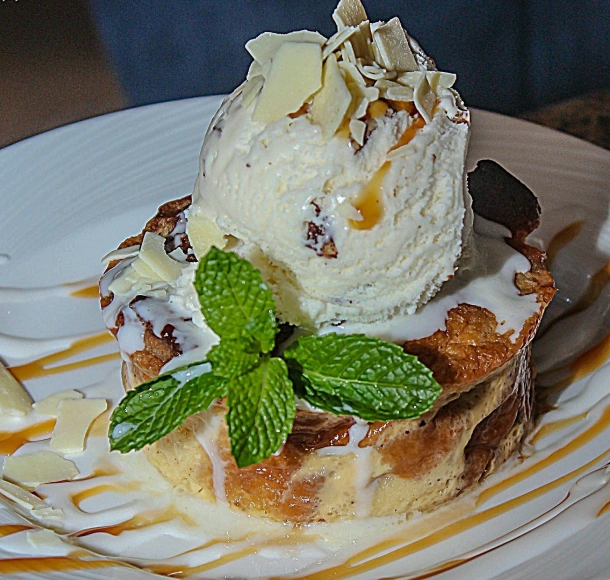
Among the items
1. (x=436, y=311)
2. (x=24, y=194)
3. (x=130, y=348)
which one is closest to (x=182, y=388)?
(x=130, y=348)

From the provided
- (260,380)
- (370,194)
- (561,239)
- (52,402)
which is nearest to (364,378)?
(260,380)

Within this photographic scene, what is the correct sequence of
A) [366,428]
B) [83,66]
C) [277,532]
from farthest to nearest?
[83,66], [277,532], [366,428]

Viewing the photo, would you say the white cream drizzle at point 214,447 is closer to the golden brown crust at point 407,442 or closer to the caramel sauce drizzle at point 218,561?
the golden brown crust at point 407,442

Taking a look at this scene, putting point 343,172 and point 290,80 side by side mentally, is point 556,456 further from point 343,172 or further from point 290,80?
point 290,80

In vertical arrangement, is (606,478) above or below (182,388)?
below

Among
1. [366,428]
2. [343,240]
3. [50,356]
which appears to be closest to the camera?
[343,240]

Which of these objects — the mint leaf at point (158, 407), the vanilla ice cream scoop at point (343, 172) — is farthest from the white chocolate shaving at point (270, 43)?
the mint leaf at point (158, 407)

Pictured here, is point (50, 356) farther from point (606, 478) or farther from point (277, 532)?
point (606, 478)
